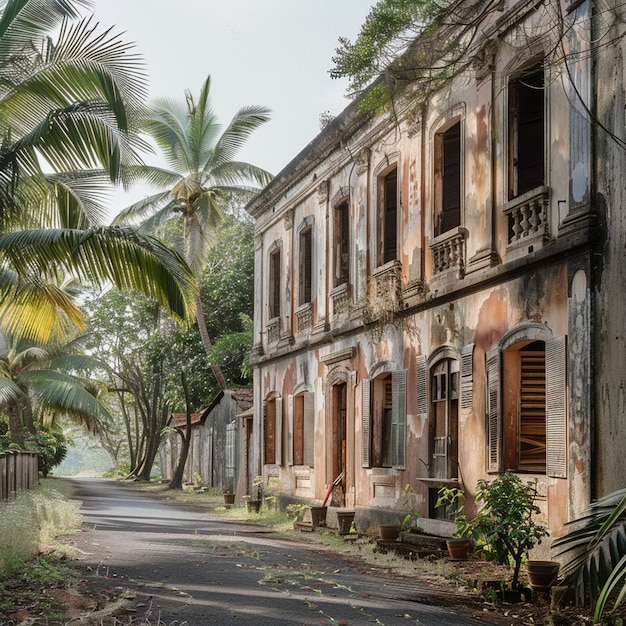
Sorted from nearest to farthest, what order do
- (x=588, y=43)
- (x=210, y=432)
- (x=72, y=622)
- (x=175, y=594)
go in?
(x=72, y=622), (x=175, y=594), (x=588, y=43), (x=210, y=432)

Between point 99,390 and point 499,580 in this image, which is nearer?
point 499,580

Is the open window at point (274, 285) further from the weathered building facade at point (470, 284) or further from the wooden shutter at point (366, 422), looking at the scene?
the wooden shutter at point (366, 422)

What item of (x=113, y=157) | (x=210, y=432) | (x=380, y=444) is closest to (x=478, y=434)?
(x=380, y=444)

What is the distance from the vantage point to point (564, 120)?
11539mm

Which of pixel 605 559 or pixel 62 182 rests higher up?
pixel 62 182

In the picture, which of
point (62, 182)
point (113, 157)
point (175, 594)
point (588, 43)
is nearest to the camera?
point (175, 594)

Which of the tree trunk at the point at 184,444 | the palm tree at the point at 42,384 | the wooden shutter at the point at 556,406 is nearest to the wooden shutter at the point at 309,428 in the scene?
the wooden shutter at the point at 556,406

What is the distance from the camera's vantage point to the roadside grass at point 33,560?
8.64 meters

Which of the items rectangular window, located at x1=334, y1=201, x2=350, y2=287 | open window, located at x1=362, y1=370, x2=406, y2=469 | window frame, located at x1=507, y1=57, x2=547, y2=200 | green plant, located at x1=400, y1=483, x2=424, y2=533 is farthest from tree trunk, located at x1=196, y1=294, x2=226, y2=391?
window frame, located at x1=507, y1=57, x2=547, y2=200

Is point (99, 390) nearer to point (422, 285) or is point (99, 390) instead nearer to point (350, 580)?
point (422, 285)

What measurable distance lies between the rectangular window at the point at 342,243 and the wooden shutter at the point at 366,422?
2.77 metres

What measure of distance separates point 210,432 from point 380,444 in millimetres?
20915

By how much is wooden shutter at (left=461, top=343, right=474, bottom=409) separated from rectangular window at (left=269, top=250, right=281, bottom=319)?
11.2m

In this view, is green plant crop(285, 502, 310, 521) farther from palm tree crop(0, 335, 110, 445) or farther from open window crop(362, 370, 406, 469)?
palm tree crop(0, 335, 110, 445)
